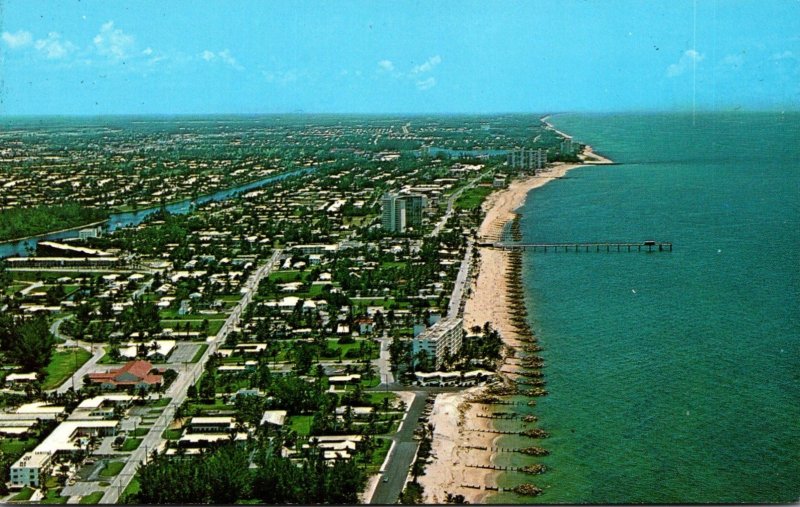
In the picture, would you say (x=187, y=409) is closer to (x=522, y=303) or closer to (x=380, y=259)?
(x=522, y=303)

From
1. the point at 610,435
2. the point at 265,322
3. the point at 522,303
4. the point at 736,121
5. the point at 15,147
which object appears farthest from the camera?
the point at 736,121

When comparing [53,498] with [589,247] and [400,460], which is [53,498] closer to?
[400,460]

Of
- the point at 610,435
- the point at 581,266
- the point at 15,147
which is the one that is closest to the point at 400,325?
the point at 610,435

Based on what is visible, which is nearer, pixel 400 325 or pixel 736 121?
pixel 400 325

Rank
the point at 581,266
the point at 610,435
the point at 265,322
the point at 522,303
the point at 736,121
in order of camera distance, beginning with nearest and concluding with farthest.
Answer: the point at 610,435 < the point at 265,322 < the point at 522,303 < the point at 581,266 < the point at 736,121

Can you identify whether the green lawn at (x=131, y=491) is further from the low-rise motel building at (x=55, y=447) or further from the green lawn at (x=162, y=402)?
the green lawn at (x=162, y=402)

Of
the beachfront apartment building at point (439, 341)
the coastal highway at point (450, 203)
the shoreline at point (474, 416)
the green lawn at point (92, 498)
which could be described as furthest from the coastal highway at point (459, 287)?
the green lawn at point (92, 498)
